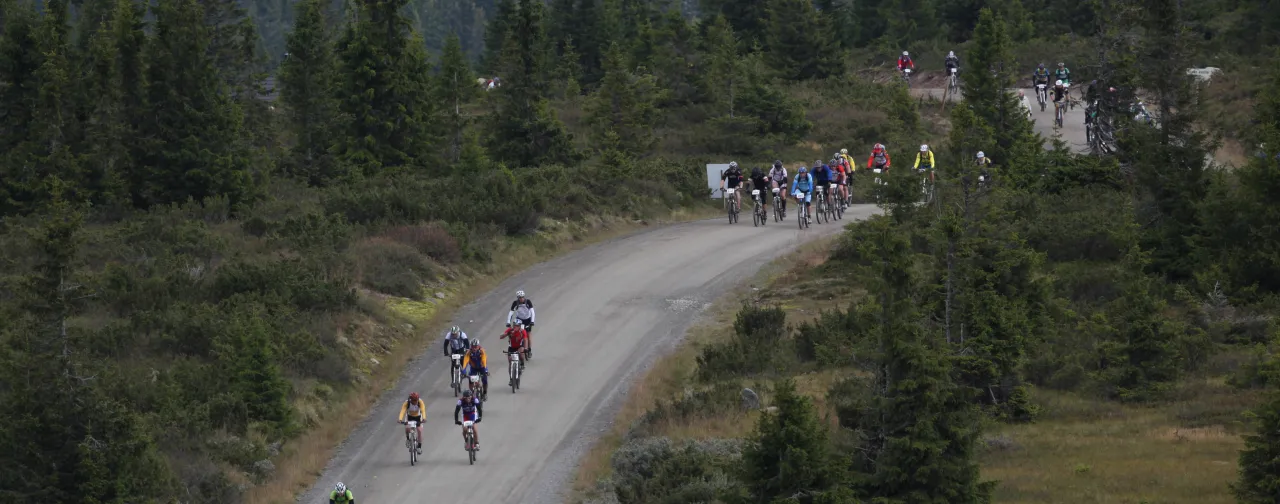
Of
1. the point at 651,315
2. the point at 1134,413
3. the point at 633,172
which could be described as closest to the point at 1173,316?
the point at 1134,413

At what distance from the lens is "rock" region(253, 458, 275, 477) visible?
2281 cm

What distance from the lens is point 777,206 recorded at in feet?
134

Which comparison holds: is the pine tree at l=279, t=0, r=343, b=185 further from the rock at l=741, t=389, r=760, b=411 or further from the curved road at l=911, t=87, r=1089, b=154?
the rock at l=741, t=389, r=760, b=411

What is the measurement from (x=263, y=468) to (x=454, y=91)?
35375mm

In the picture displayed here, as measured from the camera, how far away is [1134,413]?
2438 cm

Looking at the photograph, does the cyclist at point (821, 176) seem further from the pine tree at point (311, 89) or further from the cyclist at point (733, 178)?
the pine tree at point (311, 89)

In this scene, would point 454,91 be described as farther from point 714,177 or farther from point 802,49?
point 802,49

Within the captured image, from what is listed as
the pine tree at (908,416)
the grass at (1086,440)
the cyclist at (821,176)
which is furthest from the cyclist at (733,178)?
the pine tree at (908,416)

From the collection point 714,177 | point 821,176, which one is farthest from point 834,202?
point 714,177

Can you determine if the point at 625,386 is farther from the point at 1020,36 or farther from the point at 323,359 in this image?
the point at 1020,36

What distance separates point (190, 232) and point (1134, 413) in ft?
77.1

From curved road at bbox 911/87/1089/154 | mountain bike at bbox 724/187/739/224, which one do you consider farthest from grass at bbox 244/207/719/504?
curved road at bbox 911/87/1089/154

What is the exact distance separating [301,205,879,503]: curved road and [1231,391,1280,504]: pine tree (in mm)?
10354

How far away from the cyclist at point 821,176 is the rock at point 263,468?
19781mm
